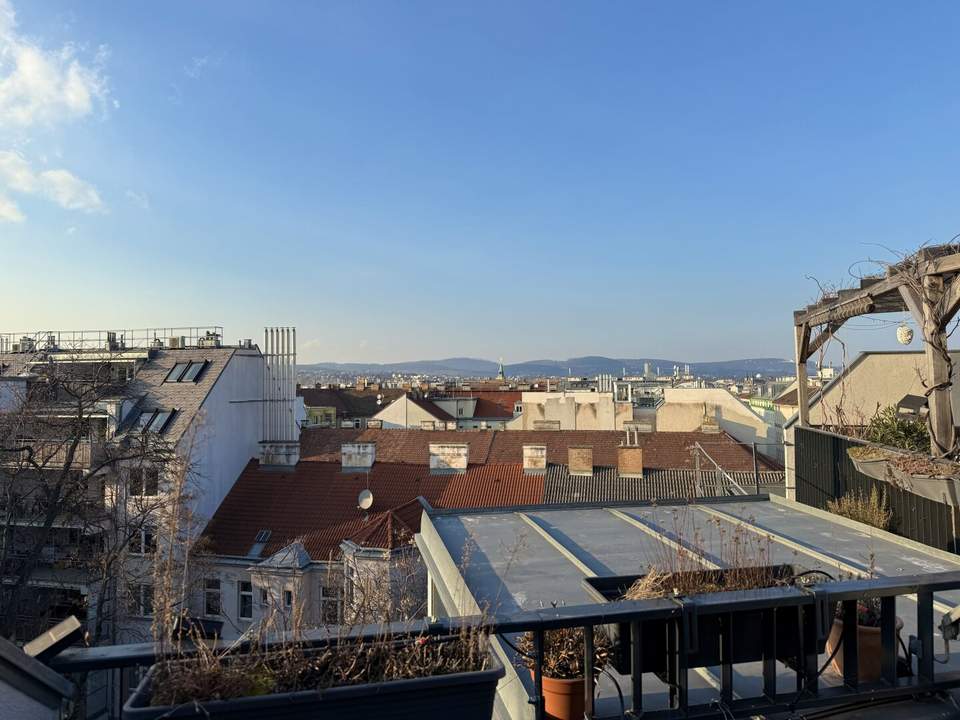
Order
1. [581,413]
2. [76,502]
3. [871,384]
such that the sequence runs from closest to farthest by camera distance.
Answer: [871,384] → [76,502] → [581,413]

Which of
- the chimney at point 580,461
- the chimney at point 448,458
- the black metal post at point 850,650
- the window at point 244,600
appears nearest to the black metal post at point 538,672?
the black metal post at point 850,650

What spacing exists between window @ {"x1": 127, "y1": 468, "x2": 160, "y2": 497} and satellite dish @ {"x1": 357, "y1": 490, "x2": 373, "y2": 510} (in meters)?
6.50

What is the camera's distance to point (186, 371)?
25484 millimetres

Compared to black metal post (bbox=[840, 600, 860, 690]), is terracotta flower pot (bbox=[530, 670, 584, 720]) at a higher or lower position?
lower

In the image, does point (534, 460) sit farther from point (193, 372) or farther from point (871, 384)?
point (193, 372)

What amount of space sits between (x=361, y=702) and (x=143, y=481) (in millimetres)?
20341

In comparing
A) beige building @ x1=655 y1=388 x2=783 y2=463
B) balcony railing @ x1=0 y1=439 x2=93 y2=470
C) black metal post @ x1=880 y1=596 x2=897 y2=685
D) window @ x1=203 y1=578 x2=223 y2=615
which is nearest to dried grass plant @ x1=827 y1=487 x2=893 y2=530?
black metal post @ x1=880 y1=596 x2=897 y2=685

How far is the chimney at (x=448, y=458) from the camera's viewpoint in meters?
25.4

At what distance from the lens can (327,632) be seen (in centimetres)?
246

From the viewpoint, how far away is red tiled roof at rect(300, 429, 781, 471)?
1017 inches

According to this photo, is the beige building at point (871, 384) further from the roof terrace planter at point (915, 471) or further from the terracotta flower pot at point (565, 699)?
the terracotta flower pot at point (565, 699)

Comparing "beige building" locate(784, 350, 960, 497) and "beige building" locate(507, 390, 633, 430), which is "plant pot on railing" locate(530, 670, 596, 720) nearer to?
"beige building" locate(784, 350, 960, 497)

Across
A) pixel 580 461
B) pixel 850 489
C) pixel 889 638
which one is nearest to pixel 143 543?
pixel 580 461

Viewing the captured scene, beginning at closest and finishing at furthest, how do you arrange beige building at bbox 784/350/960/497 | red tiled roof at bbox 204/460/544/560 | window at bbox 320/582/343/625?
1. window at bbox 320/582/343/625
2. beige building at bbox 784/350/960/497
3. red tiled roof at bbox 204/460/544/560
